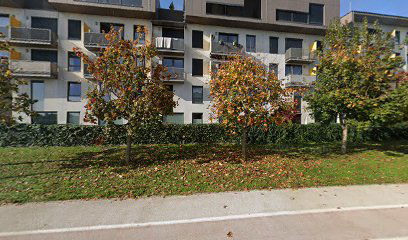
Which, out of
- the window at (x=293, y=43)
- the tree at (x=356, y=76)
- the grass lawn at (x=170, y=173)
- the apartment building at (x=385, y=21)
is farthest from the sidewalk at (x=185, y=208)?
the apartment building at (x=385, y=21)

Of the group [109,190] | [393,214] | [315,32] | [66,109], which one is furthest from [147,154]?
[315,32]

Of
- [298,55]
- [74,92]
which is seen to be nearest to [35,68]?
[74,92]

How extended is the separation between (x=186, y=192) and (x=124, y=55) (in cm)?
518

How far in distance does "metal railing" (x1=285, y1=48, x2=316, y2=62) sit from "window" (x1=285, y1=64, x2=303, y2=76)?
4.00ft

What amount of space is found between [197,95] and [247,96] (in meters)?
12.4

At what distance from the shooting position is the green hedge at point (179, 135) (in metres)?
11.4

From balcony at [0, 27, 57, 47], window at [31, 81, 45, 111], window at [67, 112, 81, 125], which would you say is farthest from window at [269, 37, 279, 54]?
window at [31, 81, 45, 111]

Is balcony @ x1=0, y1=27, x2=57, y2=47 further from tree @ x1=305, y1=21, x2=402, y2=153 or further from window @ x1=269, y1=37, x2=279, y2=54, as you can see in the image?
window @ x1=269, y1=37, x2=279, y2=54

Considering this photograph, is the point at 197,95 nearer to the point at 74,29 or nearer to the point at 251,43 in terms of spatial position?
the point at 251,43

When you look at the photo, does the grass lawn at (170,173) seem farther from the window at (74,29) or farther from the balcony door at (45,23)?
the balcony door at (45,23)

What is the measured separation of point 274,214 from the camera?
13.6 feet

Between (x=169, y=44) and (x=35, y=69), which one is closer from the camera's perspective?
(x=35, y=69)

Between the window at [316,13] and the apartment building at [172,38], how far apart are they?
3.8 inches

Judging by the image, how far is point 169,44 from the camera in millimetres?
17594
